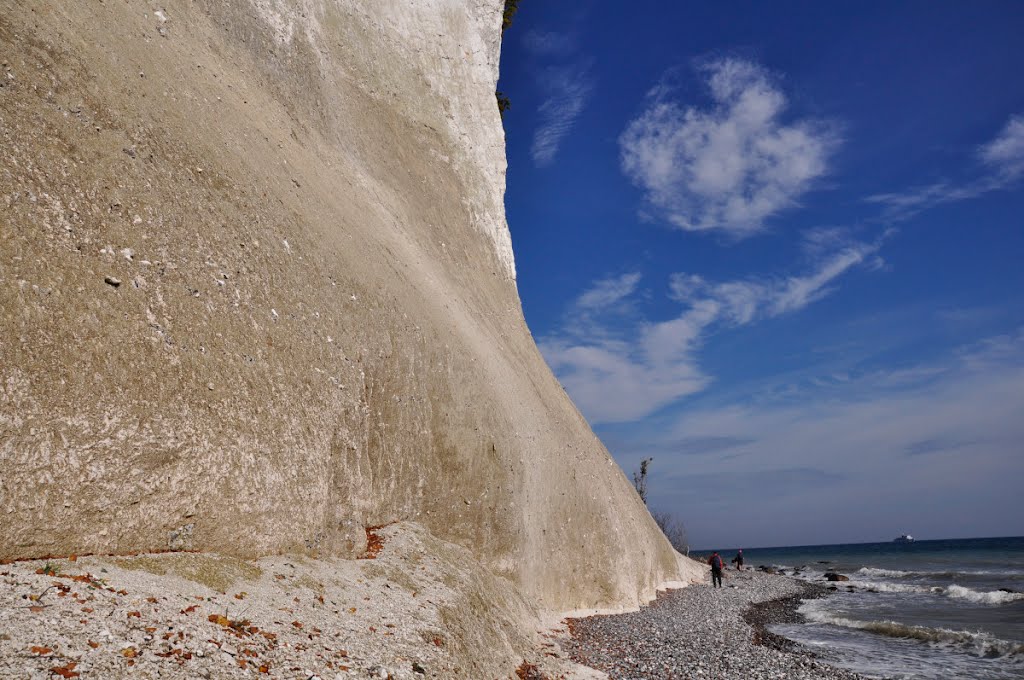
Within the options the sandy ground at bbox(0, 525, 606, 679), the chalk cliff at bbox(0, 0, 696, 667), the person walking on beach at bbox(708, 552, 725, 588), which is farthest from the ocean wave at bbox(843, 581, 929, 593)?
the sandy ground at bbox(0, 525, 606, 679)

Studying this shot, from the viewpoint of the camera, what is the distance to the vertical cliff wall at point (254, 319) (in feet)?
28.2

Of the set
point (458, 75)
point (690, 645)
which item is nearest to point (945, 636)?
point (690, 645)

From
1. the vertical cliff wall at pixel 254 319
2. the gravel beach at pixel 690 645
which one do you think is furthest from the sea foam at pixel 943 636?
the vertical cliff wall at pixel 254 319

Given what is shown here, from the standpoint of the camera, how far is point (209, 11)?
17.5 metres

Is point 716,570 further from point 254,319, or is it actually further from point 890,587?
point 254,319

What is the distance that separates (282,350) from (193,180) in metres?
3.63

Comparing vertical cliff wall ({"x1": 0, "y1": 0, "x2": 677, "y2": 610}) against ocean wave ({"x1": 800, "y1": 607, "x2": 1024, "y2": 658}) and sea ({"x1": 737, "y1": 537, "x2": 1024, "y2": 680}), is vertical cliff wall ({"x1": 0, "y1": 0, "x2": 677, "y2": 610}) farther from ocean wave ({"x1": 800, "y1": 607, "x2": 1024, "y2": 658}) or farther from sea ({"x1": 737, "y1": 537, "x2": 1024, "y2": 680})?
ocean wave ({"x1": 800, "y1": 607, "x2": 1024, "y2": 658})

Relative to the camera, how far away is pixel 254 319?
40.0 feet

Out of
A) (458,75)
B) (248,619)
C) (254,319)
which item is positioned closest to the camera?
(248,619)

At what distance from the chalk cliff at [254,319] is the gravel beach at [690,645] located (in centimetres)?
180

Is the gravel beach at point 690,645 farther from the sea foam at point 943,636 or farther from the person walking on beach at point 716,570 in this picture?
the person walking on beach at point 716,570

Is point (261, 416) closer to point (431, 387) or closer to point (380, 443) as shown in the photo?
point (380, 443)

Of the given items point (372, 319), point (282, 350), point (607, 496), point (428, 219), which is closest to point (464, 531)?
point (372, 319)

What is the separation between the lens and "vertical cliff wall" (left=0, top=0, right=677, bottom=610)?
8609mm
